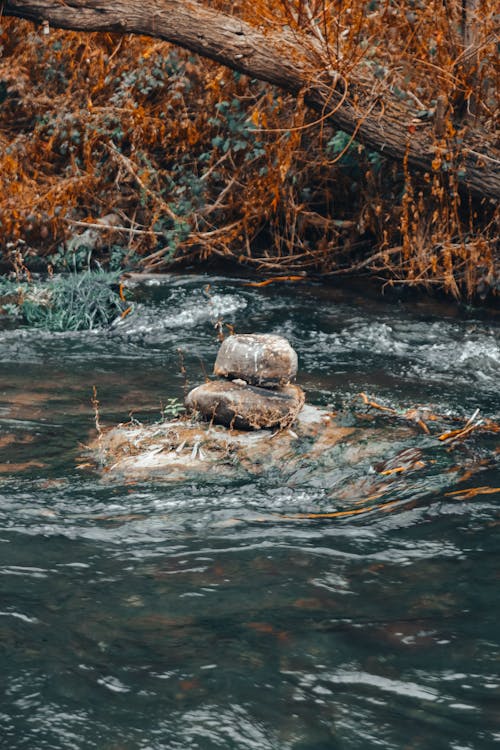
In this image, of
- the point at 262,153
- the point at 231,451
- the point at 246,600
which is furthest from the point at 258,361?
the point at 262,153

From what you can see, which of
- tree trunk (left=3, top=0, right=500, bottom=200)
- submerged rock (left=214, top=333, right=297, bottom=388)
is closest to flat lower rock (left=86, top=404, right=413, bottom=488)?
submerged rock (left=214, top=333, right=297, bottom=388)

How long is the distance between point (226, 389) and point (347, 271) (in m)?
4.79

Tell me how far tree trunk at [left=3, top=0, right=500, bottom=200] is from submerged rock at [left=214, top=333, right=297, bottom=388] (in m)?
3.64

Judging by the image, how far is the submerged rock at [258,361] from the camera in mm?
5453

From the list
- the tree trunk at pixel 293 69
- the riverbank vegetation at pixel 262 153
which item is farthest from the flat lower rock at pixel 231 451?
the tree trunk at pixel 293 69

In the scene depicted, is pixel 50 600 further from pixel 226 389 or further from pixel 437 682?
pixel 226 389

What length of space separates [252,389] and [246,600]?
2106mm

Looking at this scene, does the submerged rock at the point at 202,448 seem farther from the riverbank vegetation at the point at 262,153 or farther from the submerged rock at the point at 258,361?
the riverbank vegetation at the point at 262,153

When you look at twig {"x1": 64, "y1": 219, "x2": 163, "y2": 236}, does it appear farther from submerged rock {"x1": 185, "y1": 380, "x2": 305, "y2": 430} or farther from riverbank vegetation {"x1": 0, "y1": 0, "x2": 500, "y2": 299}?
submerged rock {"x1": 185, "y1": 380, "x2": 305, "y2": 430}

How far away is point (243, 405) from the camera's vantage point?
17.3 feet

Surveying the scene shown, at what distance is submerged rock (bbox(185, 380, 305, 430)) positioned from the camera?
17.3 feet

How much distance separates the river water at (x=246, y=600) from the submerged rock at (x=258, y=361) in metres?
0.64

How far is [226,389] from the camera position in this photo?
5.39m

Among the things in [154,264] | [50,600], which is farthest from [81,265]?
[50,600]
